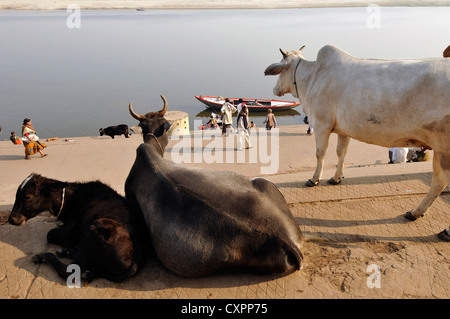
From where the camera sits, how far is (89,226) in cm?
389

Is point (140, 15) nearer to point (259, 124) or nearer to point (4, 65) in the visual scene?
point (4, 65)

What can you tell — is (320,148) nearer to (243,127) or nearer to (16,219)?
(16,219)

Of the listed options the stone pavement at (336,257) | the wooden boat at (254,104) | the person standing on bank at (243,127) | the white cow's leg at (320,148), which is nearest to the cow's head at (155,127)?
the stone pavement at (336,257)

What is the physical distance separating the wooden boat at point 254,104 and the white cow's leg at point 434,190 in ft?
62.4

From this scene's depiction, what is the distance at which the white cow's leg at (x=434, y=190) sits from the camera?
4746 millimetres

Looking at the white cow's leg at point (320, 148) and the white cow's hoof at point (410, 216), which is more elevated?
the white cow's leg at point (320, 148)

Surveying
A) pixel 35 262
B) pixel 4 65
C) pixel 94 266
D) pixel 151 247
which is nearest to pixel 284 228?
Result: pixel 151 247

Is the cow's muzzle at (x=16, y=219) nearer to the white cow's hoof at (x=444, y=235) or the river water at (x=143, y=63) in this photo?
the white cow's hoof at (x=444, y=235)

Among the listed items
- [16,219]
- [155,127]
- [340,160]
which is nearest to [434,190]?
[340,160]

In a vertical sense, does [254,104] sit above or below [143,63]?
below

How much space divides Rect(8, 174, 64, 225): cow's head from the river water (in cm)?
682

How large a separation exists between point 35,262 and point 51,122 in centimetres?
2058

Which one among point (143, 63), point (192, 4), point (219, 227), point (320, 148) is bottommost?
point (219, 227)

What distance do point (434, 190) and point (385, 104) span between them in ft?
4.04
